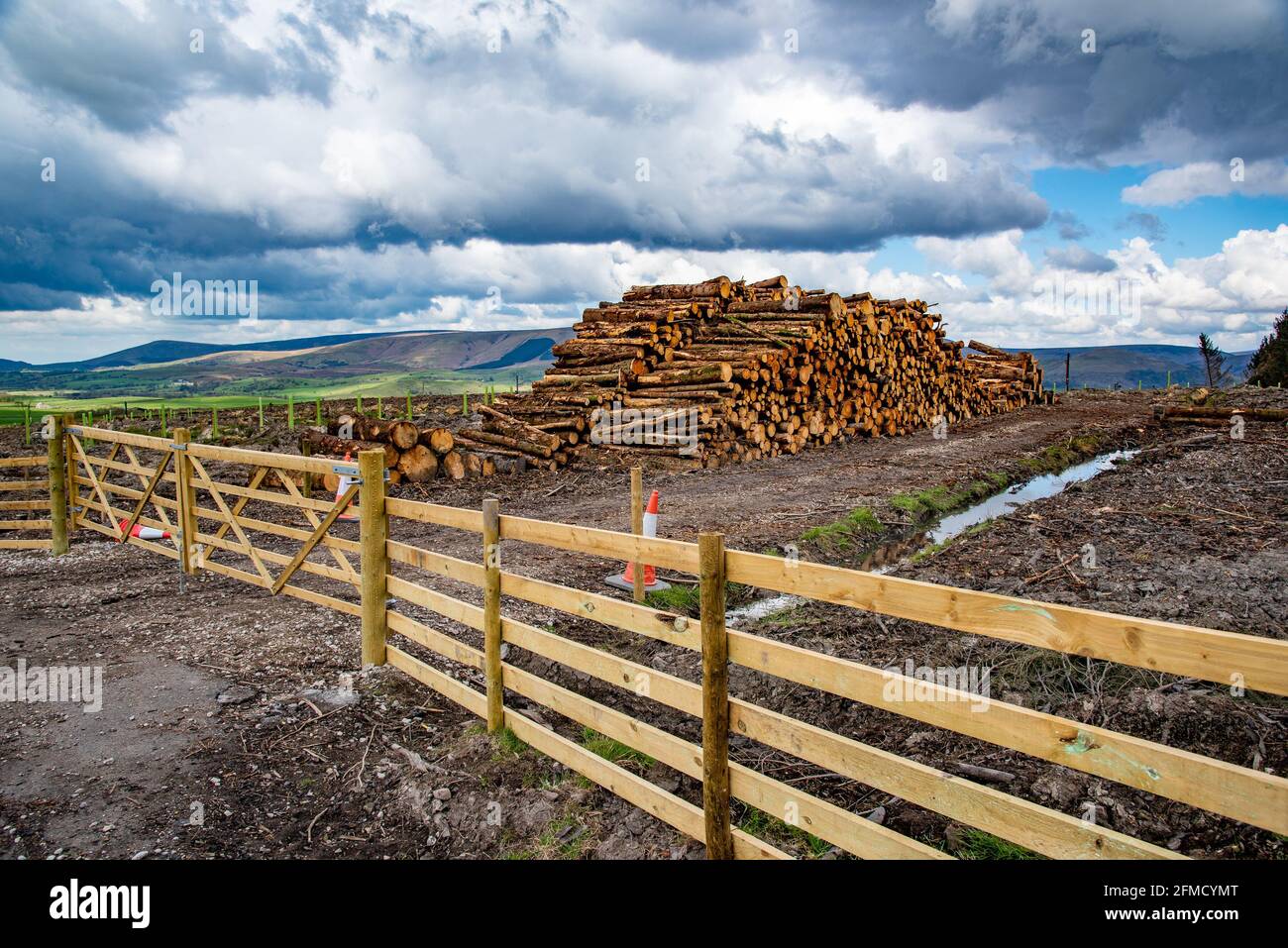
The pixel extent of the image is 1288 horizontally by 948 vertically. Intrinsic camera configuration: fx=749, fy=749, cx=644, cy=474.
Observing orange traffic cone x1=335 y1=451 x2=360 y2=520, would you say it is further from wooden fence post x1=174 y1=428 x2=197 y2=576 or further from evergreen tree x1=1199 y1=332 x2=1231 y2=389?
evergreen tree x1=1199 y1=332 x2=1231 y2=389

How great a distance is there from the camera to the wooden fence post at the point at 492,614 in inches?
180

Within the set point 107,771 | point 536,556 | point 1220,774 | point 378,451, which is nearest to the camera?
point 1220,774

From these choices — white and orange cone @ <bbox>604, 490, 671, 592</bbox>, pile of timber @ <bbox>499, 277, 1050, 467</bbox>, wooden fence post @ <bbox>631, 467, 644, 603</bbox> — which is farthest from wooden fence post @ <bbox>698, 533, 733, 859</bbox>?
pile of timber @ <bbox>499, 277, 1050, 467</bbox>

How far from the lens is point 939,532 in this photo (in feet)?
36.6

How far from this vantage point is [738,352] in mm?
16500

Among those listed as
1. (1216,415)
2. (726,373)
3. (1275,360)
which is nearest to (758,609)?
(726,373)

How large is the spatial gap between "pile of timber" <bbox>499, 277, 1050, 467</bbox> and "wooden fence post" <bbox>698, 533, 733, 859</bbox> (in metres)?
11.7

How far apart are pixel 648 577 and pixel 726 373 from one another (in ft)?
→ 28.1

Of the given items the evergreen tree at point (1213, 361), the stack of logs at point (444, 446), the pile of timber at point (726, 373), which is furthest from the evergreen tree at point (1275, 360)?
the stack of logs at point (444, 446)

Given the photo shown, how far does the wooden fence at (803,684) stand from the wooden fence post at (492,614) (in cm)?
1

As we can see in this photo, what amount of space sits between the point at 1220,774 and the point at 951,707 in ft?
2.45
